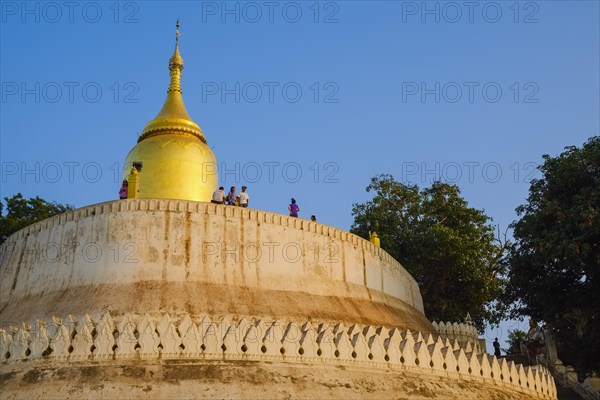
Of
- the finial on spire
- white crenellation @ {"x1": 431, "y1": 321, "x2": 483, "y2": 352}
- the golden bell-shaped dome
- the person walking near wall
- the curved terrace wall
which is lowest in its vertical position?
white crenellation @ {"x1": 431, "y1": 321, "x2": 483, "y2": 352}

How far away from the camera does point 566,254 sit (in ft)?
82.9

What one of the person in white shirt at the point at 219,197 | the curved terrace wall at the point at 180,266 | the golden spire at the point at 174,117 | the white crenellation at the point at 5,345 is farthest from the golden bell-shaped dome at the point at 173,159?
the white crenellation at the point at 5,345

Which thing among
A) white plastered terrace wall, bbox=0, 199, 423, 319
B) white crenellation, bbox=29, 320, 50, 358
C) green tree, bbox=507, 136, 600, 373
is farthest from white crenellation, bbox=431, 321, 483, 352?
white crenellation, bbox=29, 320, 50, 358

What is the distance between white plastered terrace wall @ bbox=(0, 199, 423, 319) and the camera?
20.5 metres

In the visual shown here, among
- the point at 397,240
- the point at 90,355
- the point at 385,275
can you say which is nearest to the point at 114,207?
the point at 90,355

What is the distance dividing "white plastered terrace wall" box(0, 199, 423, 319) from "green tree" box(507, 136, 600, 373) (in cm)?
785

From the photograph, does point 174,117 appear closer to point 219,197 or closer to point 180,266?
point 219,197

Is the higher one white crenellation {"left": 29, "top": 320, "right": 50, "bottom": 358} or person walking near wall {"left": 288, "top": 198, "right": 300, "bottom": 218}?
person walking near wall {"left": 288, "top": 198, "right": 300, "bottom": 218}

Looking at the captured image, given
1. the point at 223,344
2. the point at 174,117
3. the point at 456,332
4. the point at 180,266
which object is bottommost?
the point at 223,344

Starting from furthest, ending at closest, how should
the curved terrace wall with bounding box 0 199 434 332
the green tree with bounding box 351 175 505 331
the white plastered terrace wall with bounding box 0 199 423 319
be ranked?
the green tree with bounding box 351 175 505 331 < the white plastered terrace wall with bounding box 0 199 423 319 < the curved terrace wall with bounding box 0 199 434 332

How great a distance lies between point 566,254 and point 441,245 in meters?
11.4

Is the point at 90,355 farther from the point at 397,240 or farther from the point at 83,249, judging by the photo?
the point at 397,240

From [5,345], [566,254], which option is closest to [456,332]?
[566,254]

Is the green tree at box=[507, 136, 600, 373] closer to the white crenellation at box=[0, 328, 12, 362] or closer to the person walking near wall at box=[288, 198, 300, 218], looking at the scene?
the person walking near wall at box=[288, 198, 300, 218]
